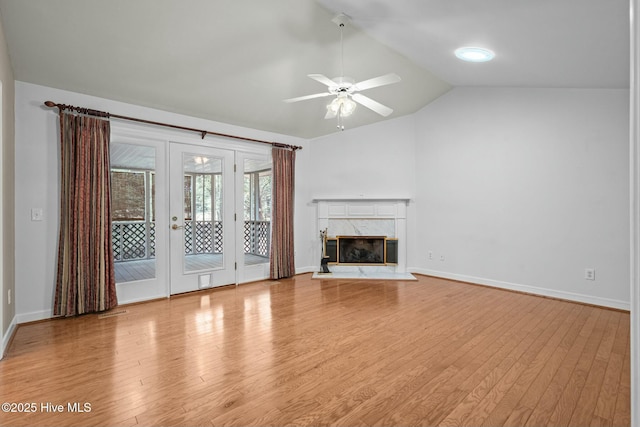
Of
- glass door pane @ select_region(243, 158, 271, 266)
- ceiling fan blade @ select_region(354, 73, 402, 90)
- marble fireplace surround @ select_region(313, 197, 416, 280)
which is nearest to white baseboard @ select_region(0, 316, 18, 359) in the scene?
glass door pane @ select_region(243, 158, 271, 266)

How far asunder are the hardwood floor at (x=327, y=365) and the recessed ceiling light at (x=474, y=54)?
275 cm

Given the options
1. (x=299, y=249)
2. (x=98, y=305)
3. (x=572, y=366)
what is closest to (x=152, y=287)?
(x=98, y=305)

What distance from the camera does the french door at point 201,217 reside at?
4543mm

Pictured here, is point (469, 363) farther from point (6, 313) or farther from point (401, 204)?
point (6, 313)

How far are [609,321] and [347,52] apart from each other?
12.9ft

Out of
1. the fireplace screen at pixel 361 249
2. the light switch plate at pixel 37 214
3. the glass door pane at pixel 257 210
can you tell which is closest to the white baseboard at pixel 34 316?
the light switch plate at pixel 37 214

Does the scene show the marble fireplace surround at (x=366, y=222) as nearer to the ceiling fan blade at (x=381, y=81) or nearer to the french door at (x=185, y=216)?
the french door at (x=185, y=216)

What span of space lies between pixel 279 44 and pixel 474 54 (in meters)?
2.04

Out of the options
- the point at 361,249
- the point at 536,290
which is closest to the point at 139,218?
the point at 361,249

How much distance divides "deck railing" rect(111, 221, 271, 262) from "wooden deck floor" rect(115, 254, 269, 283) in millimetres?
60

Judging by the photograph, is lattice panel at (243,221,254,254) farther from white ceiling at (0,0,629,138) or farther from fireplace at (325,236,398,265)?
white ceiling at (0,0,629,138)

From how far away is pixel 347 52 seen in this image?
3766 millimetres

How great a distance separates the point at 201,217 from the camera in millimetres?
4812

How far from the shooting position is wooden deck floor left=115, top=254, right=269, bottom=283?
13.5ft
